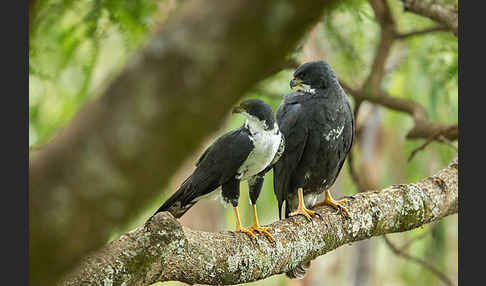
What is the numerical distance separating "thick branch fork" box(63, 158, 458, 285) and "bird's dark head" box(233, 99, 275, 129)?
Result: 0.70m

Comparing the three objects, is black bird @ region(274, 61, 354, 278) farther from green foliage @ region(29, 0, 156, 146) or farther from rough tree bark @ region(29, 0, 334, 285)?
rough tree bark @ region(29, 0, 334, 285)

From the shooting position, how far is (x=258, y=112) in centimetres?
384

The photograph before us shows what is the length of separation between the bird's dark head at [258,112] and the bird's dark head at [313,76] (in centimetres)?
67

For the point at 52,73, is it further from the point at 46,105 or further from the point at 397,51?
the point at 397,51

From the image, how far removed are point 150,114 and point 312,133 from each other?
10.5 ft

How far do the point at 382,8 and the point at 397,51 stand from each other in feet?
14.3

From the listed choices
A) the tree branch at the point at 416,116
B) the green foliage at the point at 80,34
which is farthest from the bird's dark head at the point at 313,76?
the tree branch at the point at 416,116

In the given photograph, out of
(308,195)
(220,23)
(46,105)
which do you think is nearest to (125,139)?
(220,23)

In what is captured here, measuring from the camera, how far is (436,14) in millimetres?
5668

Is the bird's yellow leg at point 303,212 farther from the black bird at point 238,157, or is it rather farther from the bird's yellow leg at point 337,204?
the black bird at point 238,157

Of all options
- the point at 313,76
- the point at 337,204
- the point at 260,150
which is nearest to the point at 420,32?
the point at 313,76

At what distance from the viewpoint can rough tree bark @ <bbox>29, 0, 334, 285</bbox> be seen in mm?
1246

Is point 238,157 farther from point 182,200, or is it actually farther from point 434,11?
point 434,11

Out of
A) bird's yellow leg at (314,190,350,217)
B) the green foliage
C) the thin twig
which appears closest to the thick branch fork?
bird's yellow leg at (314,190,350,217)
